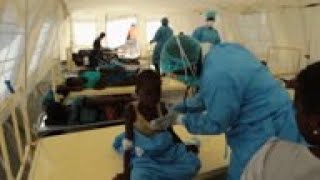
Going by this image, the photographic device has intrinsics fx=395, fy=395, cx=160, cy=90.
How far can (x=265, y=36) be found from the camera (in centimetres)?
819

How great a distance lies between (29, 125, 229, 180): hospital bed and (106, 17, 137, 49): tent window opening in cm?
936

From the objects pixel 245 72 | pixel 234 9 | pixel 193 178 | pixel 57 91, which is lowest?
pixel 193 178

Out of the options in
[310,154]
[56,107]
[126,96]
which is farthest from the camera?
[126,96]

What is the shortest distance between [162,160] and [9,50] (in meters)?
0.94

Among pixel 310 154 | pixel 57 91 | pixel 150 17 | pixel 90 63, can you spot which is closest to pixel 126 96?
pixel 57 91

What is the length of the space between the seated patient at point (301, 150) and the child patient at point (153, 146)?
0.95m

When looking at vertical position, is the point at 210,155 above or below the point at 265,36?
below

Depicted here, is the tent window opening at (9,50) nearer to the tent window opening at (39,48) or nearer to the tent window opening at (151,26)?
the tent window opening at (39,48)

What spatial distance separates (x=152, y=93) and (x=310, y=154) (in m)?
1.20

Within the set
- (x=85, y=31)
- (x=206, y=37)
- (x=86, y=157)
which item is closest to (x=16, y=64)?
(x=86, y=157)

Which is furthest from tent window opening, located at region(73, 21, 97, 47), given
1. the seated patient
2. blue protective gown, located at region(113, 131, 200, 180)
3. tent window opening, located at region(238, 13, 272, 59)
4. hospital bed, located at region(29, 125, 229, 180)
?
the seated patient

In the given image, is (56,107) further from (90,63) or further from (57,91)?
(90,63)

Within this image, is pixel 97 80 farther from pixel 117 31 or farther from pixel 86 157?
pixel 117 31

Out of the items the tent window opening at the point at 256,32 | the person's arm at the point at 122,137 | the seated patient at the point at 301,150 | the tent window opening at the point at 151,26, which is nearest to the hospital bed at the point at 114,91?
the person's arm at the point at 122,137
